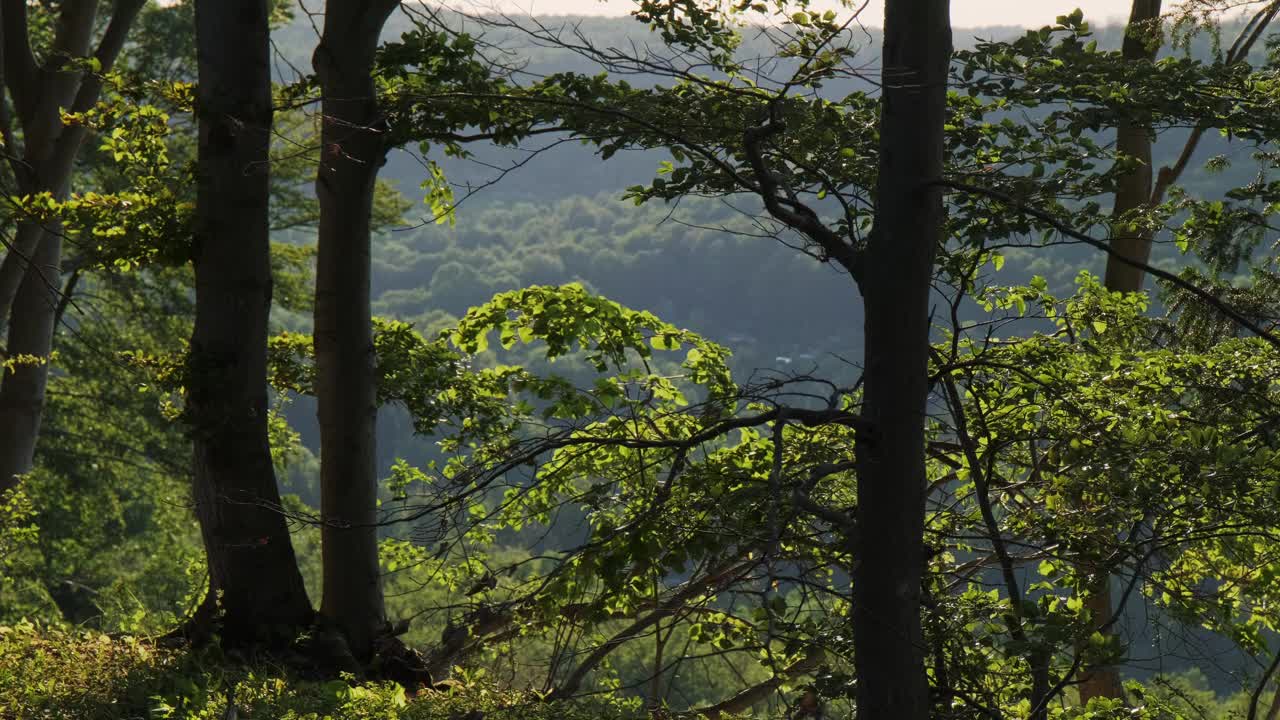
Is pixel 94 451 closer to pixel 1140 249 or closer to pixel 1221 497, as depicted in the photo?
pixel 1140 249

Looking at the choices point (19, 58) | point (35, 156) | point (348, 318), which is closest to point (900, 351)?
point (348, 318)

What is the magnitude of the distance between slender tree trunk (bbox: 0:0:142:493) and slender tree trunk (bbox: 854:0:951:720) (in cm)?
737

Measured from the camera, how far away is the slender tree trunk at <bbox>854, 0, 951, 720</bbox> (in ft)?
10.6

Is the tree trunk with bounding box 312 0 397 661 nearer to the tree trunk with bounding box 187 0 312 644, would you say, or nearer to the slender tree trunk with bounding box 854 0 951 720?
the tree trunk with bounding box 187 0 312 644

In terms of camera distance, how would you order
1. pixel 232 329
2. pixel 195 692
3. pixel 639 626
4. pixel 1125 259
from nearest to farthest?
pixel 1125 259 < pixel 639 626 < pixel 195 692 < pixel 232 329

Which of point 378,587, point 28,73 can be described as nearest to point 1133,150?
point 378,587

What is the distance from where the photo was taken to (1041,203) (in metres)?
4.15

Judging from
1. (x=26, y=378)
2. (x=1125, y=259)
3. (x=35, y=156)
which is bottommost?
(x=1125, y=259)

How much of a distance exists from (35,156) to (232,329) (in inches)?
187

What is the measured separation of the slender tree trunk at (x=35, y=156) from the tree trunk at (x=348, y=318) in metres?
3.67

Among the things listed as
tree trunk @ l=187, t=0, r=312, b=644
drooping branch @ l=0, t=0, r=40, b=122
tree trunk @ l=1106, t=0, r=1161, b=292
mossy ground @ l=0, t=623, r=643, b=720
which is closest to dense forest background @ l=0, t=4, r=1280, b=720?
mossy ground @ l=0, t=623, r=643, b=720

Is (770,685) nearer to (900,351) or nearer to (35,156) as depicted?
(900,351)

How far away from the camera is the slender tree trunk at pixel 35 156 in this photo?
8.72 m

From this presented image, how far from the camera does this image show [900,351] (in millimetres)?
3285
